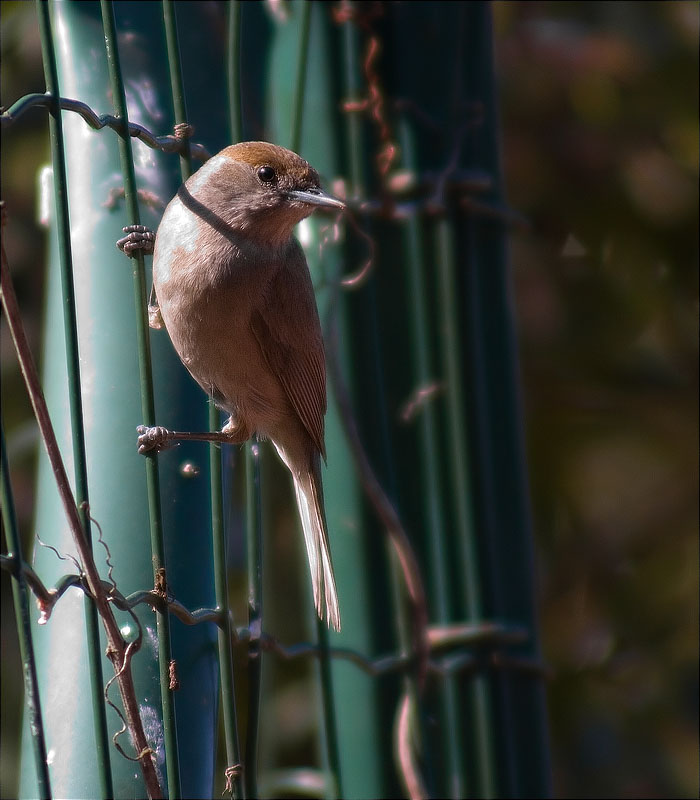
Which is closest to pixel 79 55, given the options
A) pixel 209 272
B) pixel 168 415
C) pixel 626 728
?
pixel 209 272

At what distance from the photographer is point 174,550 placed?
2.76 m

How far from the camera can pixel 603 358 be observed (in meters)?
5.69

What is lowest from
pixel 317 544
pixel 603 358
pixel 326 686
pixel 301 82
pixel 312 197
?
pixel 326 686

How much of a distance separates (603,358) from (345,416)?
256cm

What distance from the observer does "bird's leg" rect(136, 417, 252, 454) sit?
259 cm

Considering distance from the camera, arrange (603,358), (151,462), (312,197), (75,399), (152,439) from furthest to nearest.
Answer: (603,358), (312,197), (152,439), (151,462), (75,399)

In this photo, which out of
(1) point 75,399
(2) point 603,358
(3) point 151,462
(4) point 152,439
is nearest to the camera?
(1) point 75,399

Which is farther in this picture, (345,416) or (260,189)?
(345,416)

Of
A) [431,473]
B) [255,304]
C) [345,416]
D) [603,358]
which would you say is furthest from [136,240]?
[603,358]

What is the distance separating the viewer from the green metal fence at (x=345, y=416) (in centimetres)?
270

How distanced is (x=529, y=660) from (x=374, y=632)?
1.56 feet

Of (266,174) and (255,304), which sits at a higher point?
(266,174)

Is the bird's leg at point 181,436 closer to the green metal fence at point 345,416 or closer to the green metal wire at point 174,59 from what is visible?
the green metal fence at point 345,416

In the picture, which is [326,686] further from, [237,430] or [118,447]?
[118,447]
